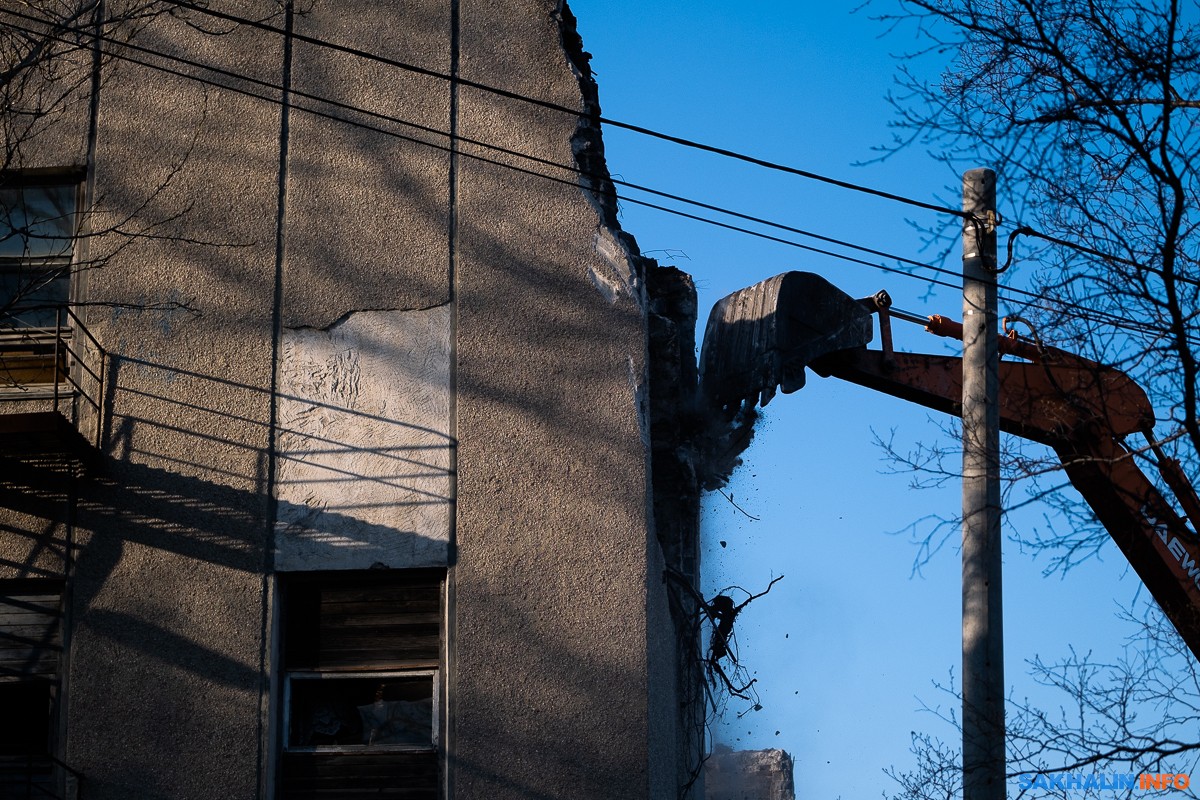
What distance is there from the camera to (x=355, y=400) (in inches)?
409

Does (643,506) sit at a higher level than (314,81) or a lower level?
lower

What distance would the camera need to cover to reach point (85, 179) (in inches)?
439

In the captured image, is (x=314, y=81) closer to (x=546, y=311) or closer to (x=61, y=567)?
(x=546, y=311)

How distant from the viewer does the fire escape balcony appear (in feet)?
31.9

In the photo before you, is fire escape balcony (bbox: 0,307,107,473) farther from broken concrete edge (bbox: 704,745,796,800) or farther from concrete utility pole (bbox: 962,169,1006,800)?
broken concrete edge (bbox: 704,745,796,800)

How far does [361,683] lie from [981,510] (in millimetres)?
4556

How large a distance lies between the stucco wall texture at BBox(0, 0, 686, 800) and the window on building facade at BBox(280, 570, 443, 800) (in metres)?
0.19

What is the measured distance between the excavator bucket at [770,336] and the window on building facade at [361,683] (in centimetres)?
311

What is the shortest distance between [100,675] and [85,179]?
152 inches

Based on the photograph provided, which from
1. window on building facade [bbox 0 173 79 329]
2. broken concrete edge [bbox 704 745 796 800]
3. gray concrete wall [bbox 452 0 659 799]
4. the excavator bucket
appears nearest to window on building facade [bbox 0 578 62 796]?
window on building facade [bbox 0 173 79 329]

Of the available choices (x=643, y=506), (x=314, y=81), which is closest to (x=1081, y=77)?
(x=643, y=506)

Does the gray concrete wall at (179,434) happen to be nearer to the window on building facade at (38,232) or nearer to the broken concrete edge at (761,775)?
the window on building facade at (38,232)

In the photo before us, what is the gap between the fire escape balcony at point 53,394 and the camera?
971 centimetres

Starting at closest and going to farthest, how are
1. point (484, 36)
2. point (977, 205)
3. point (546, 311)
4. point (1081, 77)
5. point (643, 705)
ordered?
point (1081, 77)
point (977, 205)
point (643, 705)
point (546, 311)
point (484, 36)
